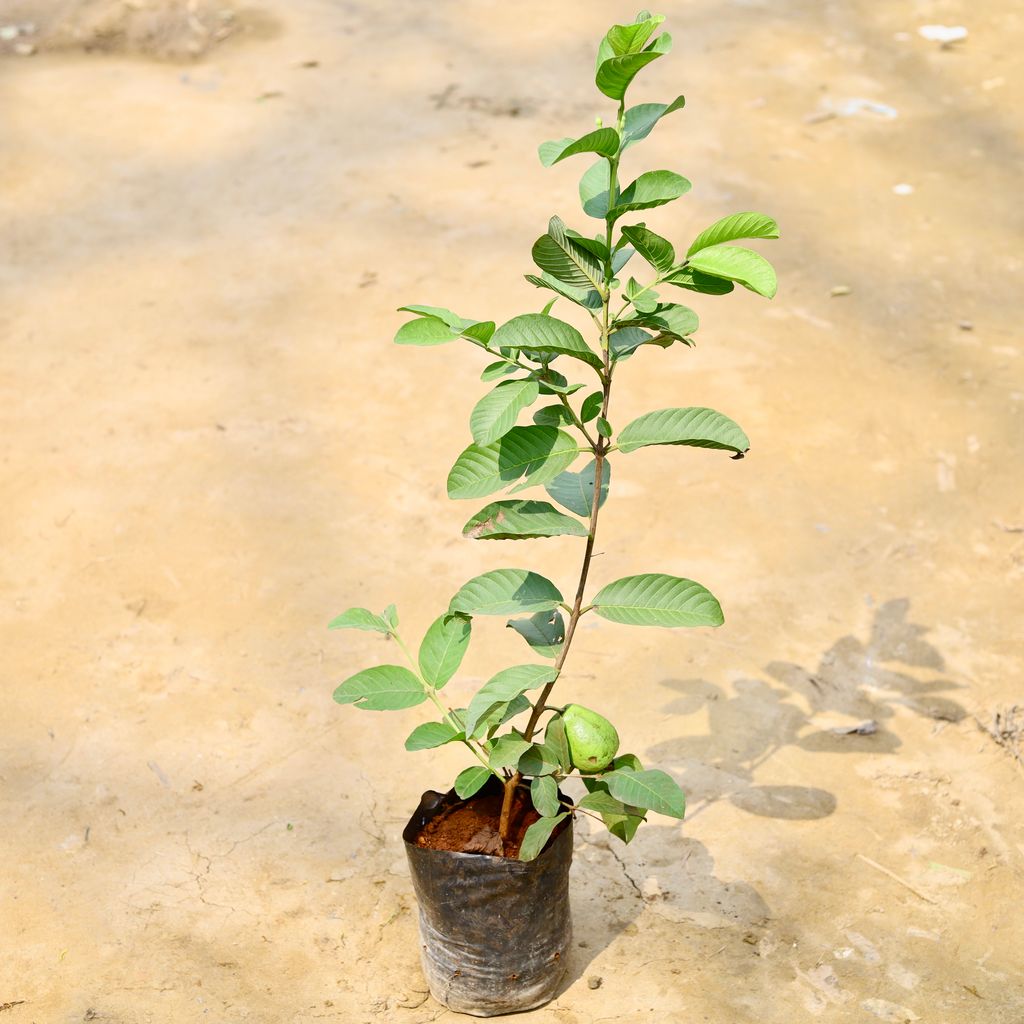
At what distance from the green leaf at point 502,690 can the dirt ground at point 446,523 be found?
65cm

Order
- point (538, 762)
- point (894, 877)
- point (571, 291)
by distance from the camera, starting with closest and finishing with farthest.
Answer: point (571, 291) < point (538, 762) < point (894, 877)

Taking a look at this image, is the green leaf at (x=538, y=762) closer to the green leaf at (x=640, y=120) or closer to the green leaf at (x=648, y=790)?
the green leaf at (x=648, y=790)

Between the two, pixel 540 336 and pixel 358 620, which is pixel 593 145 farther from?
pixel 358 620

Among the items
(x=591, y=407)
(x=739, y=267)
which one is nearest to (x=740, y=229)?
(x=739, y=267)

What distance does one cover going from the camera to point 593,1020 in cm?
214

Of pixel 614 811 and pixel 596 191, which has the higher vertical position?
pixel 596 191

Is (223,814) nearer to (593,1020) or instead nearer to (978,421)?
(593,1020)

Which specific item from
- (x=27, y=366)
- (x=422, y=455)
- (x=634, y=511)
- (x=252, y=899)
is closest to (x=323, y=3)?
(x=27, y=366)

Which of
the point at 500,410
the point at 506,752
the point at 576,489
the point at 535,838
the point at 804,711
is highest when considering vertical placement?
the point at 500,410

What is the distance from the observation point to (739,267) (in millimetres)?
1702

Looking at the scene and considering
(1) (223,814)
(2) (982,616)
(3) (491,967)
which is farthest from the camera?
(2) (982,616)

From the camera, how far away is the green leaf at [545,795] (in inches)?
76.6

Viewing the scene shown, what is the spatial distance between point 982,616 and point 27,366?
10.2 ft

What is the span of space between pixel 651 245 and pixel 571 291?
0.16 meters
